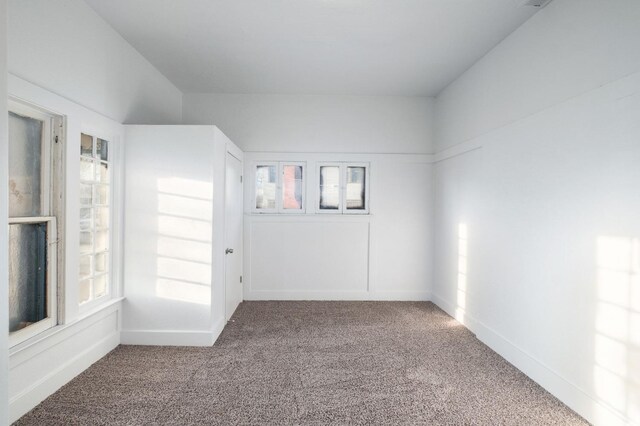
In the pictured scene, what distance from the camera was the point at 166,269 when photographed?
138 inches

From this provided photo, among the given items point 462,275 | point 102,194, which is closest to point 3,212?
point 102,194

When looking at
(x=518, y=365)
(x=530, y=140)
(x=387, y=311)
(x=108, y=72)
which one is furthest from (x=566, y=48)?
(x=108, y=72)

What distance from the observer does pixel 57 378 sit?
8.64 feet

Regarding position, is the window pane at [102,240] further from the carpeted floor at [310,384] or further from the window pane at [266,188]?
the window pane at [266,188]

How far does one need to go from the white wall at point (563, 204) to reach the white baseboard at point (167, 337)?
9.08 feet

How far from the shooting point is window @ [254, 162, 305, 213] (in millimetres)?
5254

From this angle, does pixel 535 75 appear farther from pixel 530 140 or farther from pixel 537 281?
pixel 537 281

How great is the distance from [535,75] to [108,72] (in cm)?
356

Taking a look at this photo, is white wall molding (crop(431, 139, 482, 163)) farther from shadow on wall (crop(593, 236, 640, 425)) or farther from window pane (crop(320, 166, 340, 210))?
shadow on wall (crop(593, 236, 640, 425))

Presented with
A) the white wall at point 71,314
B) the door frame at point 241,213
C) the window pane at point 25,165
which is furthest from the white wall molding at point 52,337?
the door frame at point 241,213

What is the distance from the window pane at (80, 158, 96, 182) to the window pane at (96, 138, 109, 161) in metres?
0.13

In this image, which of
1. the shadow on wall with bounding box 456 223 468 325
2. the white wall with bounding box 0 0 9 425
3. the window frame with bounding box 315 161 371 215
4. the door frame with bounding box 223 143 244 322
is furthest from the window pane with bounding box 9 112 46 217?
the shadow on wall with bounding box 456 223 468 325

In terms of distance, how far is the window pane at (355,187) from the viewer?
17.4ft

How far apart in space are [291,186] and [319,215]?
1.89ft
